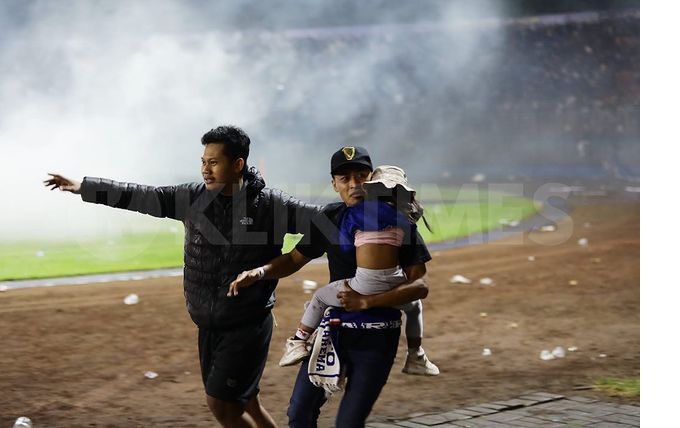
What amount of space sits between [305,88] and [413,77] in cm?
299

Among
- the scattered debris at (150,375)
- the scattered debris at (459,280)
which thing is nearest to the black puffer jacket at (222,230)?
the scattered debris at (150,375)

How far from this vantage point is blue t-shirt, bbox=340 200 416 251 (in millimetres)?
3975

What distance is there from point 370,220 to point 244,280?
61 centimetres

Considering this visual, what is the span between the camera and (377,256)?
3967 mm

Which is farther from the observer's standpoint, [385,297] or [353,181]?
[353,181]

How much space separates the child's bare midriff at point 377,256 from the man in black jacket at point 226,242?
0.43 meters

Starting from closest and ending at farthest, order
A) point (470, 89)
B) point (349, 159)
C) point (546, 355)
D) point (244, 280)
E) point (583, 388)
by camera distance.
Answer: point (349, 159) → point (244, 280) → point (583, 388) → point (546, 355) → point (470, 89)

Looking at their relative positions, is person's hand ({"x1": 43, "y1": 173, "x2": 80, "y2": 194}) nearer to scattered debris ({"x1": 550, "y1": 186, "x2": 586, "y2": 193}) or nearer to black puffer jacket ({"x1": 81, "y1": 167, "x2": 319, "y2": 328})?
black puffer jacket ({"x1": 81, "y1": 167, "x2": 319, "y2": 328})

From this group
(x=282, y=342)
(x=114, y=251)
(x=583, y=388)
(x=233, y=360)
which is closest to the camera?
(x=233, y=360)

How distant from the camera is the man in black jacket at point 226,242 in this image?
4402mm

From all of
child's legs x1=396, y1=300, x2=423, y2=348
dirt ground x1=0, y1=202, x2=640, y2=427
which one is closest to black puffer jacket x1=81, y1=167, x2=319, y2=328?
child's legs x1=396, y1=300, x2=423, y2=348

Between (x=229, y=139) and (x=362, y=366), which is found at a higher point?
(x=229, y=139)

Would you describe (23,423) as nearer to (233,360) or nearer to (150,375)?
(150,375)

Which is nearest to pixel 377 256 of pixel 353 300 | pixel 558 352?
pixel 353 300
